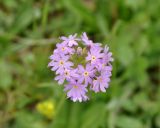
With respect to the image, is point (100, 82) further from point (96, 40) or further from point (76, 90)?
point (96, 40)

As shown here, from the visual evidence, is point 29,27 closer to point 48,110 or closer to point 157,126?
point 48,110

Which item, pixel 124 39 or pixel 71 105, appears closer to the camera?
pixel 71 105

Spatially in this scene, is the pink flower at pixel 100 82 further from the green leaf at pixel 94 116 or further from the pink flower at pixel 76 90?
the green leaf at pixel 94 116

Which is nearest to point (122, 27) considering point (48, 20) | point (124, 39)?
point (124, 39)

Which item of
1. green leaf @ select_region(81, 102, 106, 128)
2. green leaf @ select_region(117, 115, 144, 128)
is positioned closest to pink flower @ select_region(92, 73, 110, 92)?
green leaf @ select_region(81, 102, 106, 128)

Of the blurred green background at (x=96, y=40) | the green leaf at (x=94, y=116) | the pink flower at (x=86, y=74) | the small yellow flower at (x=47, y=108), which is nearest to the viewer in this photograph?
the pink flower at (x=86, y=74)

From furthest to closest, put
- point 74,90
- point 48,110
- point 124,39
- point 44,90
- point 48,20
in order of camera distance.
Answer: point 48,20, point 124,39, point 44,90, point 48,110, point 74,90

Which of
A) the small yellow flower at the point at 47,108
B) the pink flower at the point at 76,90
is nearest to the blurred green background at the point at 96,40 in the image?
the small yellow flower at the point at 47,108
